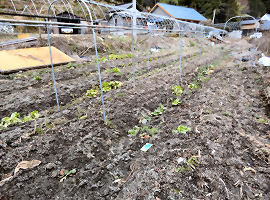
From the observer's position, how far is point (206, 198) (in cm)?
202

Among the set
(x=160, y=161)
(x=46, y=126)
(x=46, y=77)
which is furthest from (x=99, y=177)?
(x=46, y=77)

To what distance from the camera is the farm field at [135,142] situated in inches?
85.4

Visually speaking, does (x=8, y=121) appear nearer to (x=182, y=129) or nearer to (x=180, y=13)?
(x=182, y=129)

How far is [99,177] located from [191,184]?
124cm

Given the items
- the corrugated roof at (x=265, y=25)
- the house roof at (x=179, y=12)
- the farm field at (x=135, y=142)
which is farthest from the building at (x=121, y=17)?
the corrugated roof at (x=265, y=25)

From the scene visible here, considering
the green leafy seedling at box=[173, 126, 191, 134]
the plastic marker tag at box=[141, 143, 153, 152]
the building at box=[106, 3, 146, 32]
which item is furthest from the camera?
the building at box=[106, 3, 146, 32]

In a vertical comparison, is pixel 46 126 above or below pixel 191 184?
above

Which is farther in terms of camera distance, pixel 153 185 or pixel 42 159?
pixel 42 159

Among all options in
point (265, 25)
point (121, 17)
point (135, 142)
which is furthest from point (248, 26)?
point (135, 142)

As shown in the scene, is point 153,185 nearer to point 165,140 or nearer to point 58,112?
point 165,140

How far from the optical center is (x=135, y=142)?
3.11 metres

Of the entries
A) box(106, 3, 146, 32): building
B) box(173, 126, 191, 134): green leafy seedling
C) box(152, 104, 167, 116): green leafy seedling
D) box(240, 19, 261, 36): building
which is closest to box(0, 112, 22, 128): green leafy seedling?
box(152, 104, 167, 116): green leafy seedling

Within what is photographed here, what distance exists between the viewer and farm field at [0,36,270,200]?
85.4 inches

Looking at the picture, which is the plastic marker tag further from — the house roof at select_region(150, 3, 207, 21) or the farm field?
the house roof at select_region(150, 3, 207, 21)
